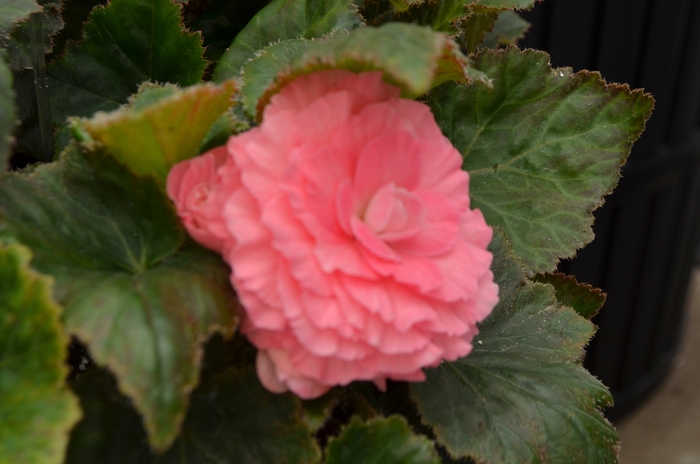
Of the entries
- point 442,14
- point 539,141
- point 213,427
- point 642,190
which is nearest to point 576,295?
point 539,141

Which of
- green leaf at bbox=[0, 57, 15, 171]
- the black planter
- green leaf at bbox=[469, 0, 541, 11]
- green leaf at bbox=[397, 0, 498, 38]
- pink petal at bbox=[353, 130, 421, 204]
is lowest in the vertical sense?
the black planter

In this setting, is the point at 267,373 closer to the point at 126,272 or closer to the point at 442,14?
the point at 126,272

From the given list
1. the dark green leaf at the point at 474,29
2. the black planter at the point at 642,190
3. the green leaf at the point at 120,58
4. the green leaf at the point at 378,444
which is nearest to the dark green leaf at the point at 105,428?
the green leaf at the point at 378,444

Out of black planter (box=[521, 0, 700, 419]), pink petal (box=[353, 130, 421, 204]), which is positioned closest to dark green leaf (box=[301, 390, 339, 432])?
pink petal (box=[353, 130, 421, 204])

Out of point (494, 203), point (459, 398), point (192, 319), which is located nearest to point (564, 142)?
point (494, 203)

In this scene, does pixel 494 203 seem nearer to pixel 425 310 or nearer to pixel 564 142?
pixel 564 142

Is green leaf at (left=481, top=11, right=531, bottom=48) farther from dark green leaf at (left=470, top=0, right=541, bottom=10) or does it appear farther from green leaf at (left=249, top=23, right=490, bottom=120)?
green leaf at (left=249, top=23, right=490, bottom=120)
